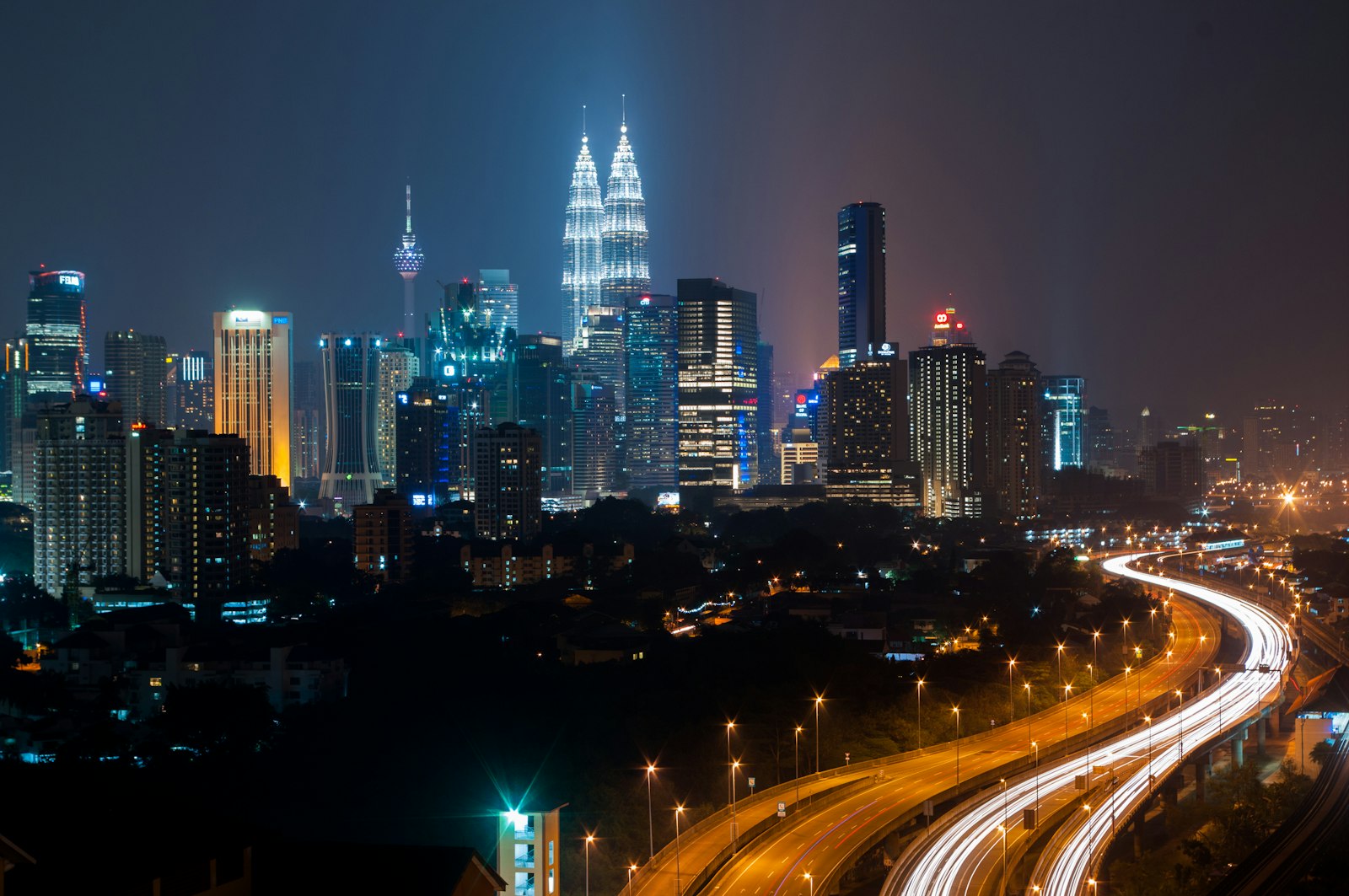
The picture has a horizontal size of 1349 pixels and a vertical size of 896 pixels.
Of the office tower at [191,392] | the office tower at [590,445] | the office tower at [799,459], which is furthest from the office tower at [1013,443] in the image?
the office tower at [191,392]

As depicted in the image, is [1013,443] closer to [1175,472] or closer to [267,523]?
[1175,472]

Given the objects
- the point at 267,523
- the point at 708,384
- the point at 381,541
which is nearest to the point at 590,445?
the point at 708,384

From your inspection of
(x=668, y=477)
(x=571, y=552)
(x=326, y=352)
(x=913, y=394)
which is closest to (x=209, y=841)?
(x=571, y=552)

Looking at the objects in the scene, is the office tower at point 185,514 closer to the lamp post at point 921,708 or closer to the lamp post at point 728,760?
the lamp post at point 921,708

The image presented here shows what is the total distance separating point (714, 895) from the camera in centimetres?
1207

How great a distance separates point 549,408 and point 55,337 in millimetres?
26239

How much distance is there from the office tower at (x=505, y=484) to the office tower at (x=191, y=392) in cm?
3698

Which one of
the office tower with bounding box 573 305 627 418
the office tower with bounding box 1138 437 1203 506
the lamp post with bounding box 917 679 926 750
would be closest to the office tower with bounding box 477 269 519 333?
the office tower with bounding box 573 305 627 418

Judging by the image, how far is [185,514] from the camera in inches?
1446

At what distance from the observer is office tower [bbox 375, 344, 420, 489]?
81625 millimetres

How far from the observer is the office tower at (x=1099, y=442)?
358 feet

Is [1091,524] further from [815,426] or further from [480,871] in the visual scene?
[480,871]

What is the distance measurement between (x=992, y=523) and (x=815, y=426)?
26.8m

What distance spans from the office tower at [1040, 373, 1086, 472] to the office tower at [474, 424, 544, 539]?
49.0 meters
